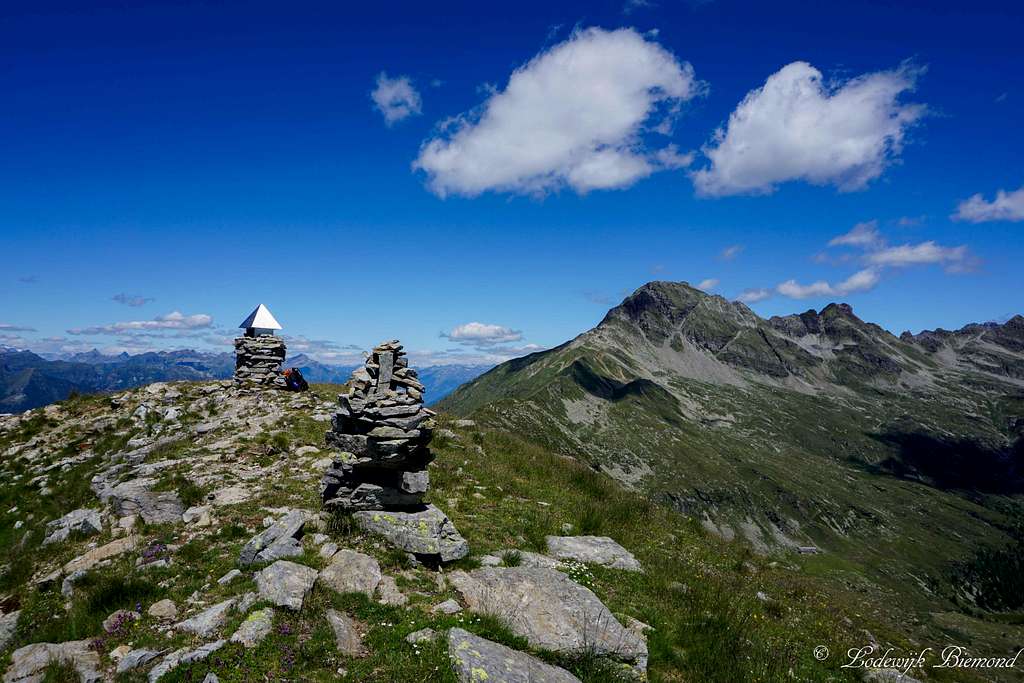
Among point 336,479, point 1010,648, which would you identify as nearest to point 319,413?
point 336,479

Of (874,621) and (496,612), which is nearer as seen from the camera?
(496,612)

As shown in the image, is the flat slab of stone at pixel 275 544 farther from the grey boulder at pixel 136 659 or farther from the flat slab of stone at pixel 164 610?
the grey boulder at pixel 136 659

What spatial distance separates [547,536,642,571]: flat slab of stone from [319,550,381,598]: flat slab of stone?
515cm

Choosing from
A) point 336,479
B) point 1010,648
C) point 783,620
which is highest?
point 336,479

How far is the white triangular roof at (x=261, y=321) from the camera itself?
35281 mm

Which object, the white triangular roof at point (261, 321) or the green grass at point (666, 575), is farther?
the white triangular roof at point (261, 321)

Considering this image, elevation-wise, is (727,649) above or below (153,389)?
below

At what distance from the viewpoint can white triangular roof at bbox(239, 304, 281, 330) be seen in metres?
35.3

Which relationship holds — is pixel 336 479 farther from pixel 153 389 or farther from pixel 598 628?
pixel 153 389

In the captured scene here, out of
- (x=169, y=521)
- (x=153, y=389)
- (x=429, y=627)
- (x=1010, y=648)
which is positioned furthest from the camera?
Answer: (x=1010, y=648)

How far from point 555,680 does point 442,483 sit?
1121 centimetres

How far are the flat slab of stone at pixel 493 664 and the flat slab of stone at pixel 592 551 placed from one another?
5105mm

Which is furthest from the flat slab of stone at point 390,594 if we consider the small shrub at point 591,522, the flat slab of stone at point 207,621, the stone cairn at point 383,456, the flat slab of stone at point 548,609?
the small shrub at point 591,522

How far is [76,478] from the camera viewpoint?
20781 mm
